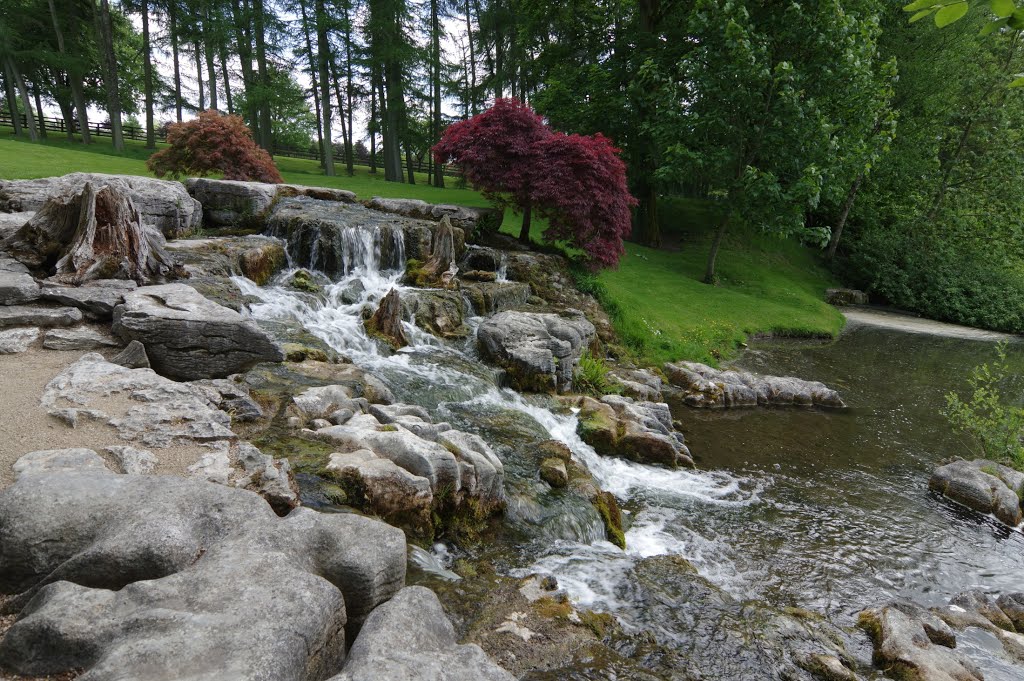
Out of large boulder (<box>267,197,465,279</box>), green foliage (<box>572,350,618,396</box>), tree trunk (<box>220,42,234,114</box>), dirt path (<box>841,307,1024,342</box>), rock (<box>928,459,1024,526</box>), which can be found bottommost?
dirt path (<box>841,307,1024,342</box>)

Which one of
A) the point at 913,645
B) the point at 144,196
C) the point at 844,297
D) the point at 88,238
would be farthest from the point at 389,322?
the point at 844,297

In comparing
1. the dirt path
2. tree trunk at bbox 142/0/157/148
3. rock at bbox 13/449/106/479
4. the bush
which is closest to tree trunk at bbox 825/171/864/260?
the dirt path

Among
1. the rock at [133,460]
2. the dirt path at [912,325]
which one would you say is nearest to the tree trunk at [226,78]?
the rock at [133,460]

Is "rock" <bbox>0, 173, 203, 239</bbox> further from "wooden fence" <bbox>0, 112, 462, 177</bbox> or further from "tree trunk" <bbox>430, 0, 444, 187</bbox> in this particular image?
"wooden fence" <bbox>0, 112, 462, 177</bbox>

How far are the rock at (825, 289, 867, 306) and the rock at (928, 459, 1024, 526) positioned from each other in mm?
21621

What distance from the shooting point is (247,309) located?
36.8 feet

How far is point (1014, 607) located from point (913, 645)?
2.44m

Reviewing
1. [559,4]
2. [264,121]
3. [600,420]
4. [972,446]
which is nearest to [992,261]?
[972,446]

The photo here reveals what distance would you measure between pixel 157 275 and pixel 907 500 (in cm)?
1438

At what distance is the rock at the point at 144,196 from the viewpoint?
13.3 metres

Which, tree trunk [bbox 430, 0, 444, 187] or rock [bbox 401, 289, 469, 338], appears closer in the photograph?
rock [bbox 401, 289, 469, 338]

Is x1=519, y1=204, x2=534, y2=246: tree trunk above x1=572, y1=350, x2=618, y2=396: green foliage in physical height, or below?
above

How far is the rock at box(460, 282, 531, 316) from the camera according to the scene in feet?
49.8

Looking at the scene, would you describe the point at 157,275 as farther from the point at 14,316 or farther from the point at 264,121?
the point at 264,121
